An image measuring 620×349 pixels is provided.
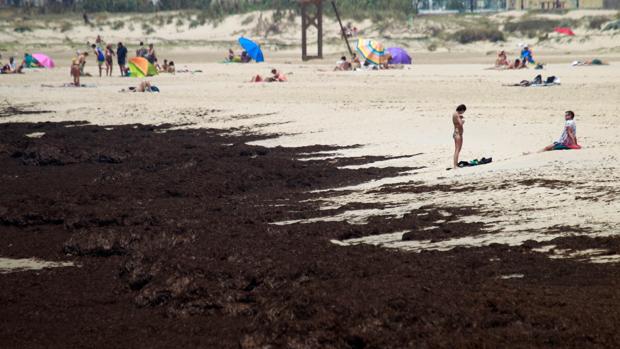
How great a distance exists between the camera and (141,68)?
3775 cm

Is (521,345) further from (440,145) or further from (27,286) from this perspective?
(440,145)

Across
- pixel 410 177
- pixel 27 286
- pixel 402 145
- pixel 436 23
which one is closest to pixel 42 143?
pixel 402 145

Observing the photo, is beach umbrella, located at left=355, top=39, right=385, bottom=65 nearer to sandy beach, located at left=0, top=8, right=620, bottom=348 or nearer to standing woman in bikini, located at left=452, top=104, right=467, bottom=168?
sandy beach, located at left=0, top=8, right=620, bottom=348

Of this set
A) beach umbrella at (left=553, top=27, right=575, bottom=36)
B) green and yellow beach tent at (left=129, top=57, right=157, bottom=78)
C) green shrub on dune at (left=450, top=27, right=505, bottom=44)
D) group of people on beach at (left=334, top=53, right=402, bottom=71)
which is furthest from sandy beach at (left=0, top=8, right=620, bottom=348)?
green shrub on dune at (left=450, top=27, right=505, bottom=44)

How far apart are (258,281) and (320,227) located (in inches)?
94.2

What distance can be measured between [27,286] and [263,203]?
4355 mm

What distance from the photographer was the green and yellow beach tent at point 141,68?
37.7 m

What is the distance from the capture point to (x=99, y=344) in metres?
8.30

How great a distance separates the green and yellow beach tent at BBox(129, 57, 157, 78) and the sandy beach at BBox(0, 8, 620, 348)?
12.9 metres

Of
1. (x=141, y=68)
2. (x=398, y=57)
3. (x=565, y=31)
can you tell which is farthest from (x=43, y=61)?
(x=565, y=31)

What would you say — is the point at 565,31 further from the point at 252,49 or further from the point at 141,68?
the point at 141,68

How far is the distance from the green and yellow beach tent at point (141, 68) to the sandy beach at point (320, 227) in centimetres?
1294

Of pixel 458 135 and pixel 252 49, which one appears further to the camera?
pixel 252 49

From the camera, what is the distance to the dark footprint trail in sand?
788 cm
